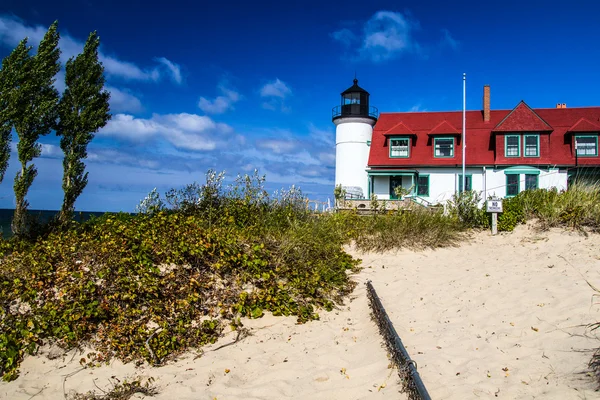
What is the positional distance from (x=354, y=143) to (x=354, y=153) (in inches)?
24.3

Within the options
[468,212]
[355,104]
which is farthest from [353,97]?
[468,212]

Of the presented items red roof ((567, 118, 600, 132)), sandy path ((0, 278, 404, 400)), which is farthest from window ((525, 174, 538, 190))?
sandy path ((0, 278, 404, 400))

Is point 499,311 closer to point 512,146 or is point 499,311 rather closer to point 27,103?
point 27,103

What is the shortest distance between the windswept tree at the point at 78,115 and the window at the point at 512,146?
21.0 meters

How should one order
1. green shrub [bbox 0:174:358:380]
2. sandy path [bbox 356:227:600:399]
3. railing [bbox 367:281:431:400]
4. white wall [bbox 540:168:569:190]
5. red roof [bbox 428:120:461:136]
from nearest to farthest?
railing [bbox 367:281:431:400]
sandy path [bbox 356:227:600:399]
green shrub [bbox 0:174:358:380]
white wall [bbox 540:168:569:190]
red roof [bbox 428:120:461:136]

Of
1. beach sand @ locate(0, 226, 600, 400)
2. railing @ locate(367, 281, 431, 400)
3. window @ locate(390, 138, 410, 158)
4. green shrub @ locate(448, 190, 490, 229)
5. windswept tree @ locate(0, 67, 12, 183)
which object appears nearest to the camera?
railing @ locate(367, 281, 431, 400)

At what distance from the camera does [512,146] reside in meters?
25.0

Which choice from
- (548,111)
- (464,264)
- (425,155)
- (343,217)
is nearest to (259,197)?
(343,217)

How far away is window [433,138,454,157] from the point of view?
2594cm

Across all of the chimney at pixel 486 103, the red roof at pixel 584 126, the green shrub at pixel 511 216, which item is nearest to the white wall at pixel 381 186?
the chimney at pixel 486 103

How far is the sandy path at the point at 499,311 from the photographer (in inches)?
179

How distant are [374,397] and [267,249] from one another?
191 inches

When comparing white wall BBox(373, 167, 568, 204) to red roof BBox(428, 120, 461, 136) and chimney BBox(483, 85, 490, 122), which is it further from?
chimney BBox(483, 85, 490, 122)

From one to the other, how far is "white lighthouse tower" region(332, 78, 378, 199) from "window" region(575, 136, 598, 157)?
37.5 feet
